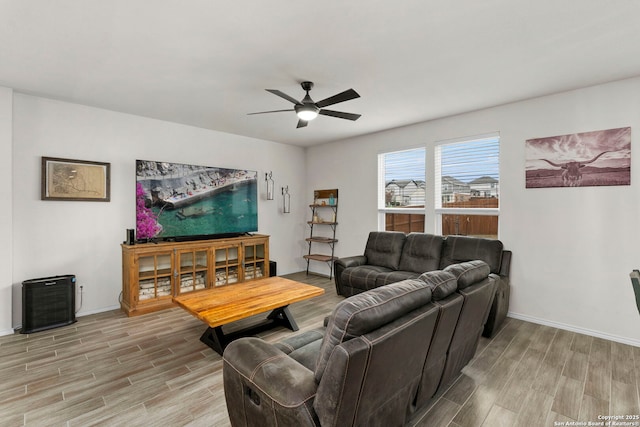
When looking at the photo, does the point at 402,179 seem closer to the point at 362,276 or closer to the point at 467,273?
the point at 362,276

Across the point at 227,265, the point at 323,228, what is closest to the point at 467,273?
the point at 227,265

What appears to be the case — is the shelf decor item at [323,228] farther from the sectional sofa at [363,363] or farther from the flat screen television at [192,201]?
the sectional sofa at [363,363]

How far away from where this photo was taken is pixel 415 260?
422cm

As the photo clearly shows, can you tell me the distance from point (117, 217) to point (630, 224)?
604 cm

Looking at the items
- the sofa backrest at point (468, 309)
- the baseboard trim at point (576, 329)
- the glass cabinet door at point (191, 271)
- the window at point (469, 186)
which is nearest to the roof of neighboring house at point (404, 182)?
the window at point (469, 186)

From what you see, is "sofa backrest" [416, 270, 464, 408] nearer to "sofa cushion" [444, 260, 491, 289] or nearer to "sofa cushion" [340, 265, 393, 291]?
"sofa cushion" [444, 260, 491, 289]

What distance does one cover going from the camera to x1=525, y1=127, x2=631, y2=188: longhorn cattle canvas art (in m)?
3.05

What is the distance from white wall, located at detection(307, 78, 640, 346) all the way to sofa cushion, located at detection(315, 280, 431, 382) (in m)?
2.95

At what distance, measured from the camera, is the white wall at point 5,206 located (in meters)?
3.15

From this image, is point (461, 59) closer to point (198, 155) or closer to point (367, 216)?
point (367, 216)

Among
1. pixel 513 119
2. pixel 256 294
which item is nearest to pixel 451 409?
pixel 256 294

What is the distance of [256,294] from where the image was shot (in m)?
3.17

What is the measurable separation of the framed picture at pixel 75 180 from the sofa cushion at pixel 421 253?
13.8 feet

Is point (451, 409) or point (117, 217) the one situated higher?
point (117, 217)
